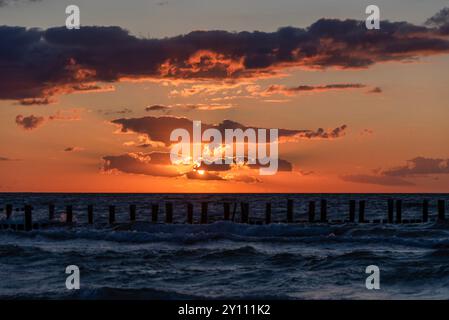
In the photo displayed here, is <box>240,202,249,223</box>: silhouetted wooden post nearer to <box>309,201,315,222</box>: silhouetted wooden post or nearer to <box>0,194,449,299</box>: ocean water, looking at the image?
<box>309,201,315,222</box>: silhouetted wooden post

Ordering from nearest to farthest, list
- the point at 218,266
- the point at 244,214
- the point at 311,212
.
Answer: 1. the point at 218,266
2. the point at 244,214
3. the point at 311,212

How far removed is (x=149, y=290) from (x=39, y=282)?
3272 millimetres

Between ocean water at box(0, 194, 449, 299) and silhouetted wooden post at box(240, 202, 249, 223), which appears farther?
silhouetted wooden post at box(240, 202, 249, 223)

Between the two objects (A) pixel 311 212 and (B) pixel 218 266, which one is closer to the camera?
(B) pixel 218 266

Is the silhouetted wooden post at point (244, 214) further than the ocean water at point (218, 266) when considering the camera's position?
Yes

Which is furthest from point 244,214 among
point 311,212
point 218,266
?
point 218,266

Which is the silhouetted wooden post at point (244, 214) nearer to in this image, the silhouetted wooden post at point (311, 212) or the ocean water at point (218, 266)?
the silhouetted wooden post at point (311, 212)

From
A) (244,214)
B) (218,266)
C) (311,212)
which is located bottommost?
(311,212)

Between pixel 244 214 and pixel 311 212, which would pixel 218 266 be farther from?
pixel 311 212

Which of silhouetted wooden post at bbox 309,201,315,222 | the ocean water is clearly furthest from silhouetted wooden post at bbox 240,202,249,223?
the ocean water

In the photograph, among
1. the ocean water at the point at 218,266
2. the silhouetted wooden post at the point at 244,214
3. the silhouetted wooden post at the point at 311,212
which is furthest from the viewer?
the silhouetted wooden post at the point at 311,212

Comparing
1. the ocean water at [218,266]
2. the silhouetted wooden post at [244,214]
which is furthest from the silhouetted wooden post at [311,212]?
the ocean water at [218,266]

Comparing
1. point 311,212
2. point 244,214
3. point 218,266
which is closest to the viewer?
point 218,266
